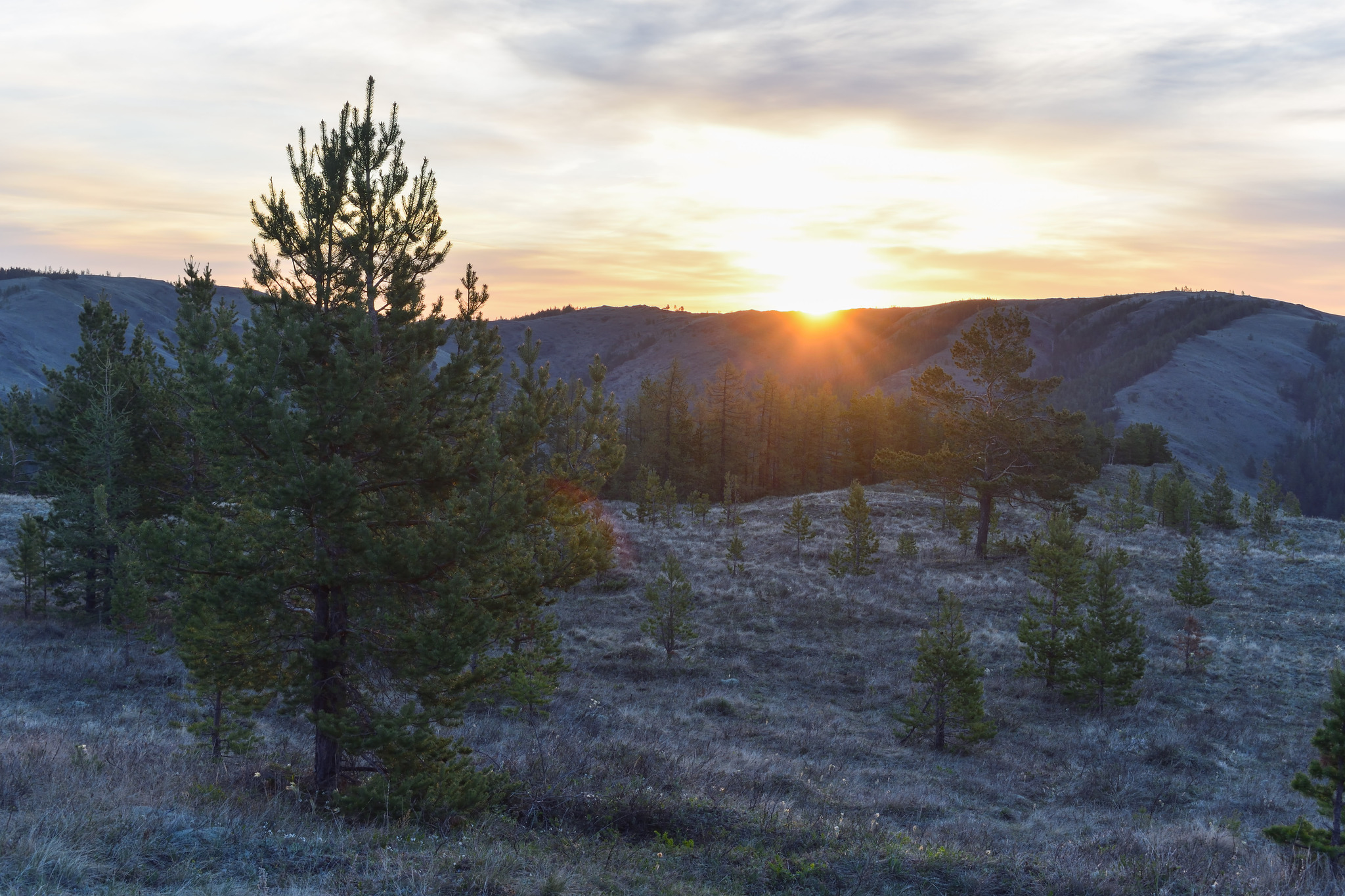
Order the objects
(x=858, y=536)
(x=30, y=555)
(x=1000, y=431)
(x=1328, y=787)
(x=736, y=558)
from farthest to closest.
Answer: (x=858, y=536) < (x=736, y=558) < (x=1000, y=431) < (x=30, y=555) < (x=1328, y=787)

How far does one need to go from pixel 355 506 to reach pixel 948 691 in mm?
15651

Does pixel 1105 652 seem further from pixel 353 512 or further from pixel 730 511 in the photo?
pixel 730 511

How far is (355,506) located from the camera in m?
8.97

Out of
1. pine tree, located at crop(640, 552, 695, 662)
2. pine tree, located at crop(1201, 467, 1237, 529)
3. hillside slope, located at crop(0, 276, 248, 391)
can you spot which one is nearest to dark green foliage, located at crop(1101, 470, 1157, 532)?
pine tree, located at crop(1201, 467, 1237, 529)

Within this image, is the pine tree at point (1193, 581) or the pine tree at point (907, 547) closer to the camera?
the pine tree at point (1193, 581)

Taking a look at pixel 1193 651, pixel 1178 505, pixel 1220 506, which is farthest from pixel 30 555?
pixel 1220 506

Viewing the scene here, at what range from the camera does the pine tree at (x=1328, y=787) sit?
404 inches

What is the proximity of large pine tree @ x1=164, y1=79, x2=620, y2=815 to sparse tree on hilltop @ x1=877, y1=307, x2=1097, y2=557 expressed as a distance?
30280 millimetres

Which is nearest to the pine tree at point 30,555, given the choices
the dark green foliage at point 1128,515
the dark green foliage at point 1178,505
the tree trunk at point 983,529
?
the tree trunk at point 983,529

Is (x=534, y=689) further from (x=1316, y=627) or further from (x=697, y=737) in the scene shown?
(x=1316, y=627)

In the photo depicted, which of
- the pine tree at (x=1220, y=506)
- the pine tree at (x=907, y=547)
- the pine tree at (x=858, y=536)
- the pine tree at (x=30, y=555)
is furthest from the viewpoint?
the pine tree at (x=1220, y=506)

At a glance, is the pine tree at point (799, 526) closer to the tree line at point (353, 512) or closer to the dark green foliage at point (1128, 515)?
the dark green foliage at point (1128, 515)

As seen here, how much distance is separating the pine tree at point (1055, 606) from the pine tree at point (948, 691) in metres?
4.22

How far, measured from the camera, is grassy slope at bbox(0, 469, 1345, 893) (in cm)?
718
